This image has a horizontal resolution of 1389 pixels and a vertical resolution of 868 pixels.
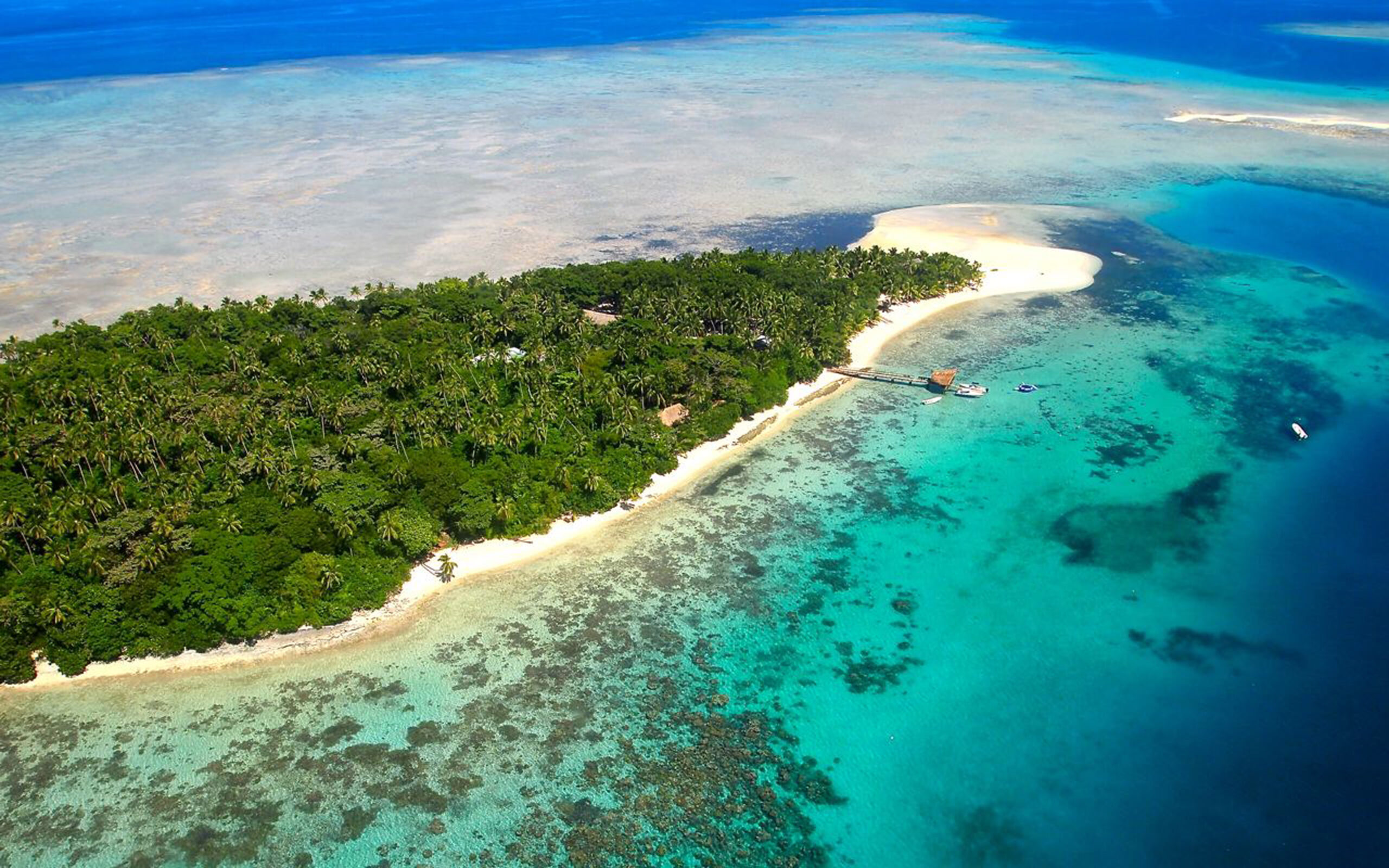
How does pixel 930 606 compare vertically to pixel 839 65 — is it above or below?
below

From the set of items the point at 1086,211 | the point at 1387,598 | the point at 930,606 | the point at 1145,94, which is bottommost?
the point at 930,606

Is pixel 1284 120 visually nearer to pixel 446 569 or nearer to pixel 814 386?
pixel 814 386

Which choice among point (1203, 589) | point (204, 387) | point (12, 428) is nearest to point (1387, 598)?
point (1203, 589)

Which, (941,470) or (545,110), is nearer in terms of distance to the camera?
(941,470)

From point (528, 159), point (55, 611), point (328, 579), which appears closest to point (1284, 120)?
point (528, 159)

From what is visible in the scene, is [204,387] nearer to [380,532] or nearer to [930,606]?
[380,532]

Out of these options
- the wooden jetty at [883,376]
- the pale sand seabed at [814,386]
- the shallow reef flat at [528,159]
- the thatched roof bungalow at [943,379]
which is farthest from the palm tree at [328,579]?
the shallow reef flat at [528,159]

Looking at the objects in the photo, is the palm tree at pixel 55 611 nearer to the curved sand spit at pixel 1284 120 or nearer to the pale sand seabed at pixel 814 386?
the pale sand seabed at pixel 814 386
